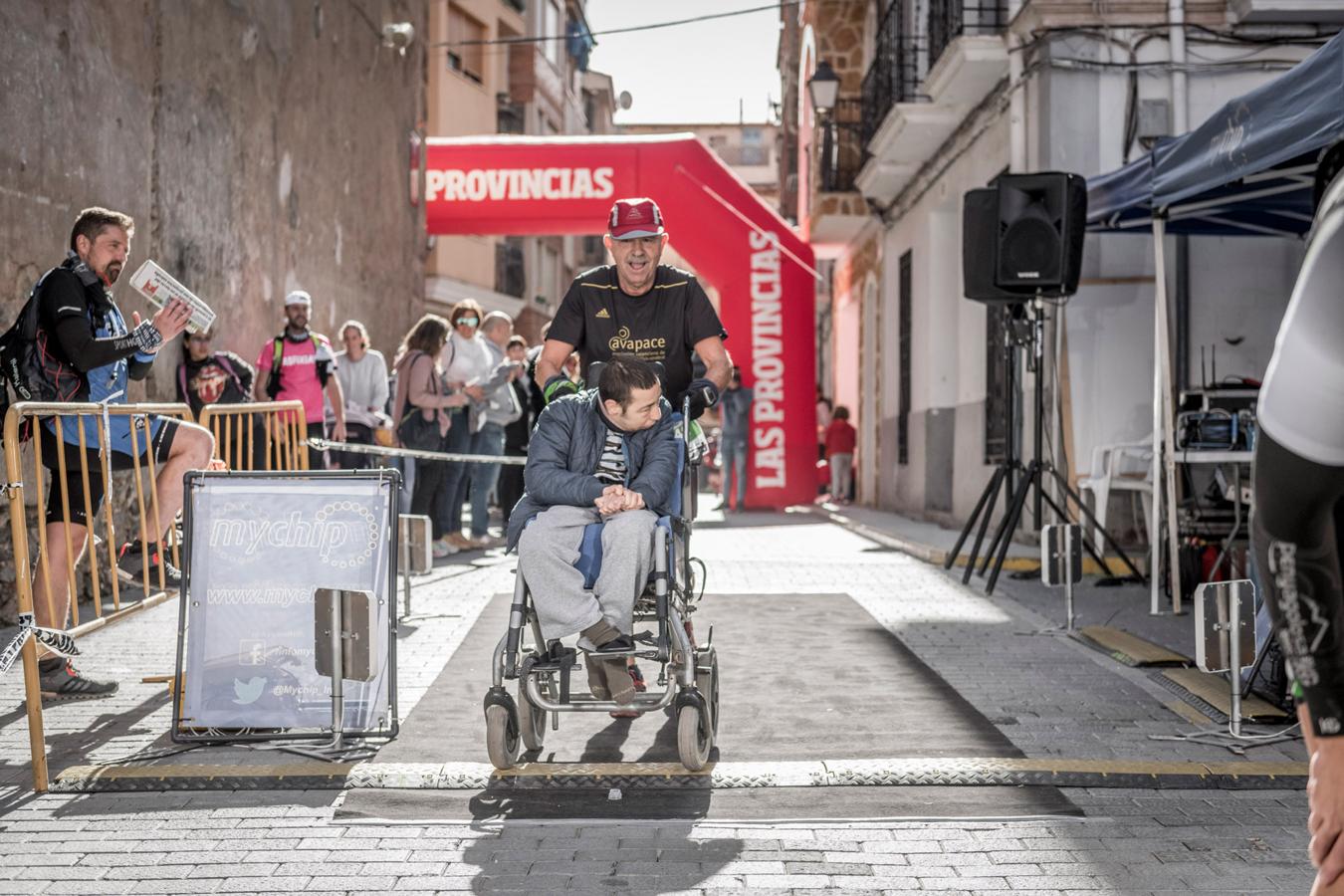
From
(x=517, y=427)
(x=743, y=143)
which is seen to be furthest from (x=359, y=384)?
(x=743, y=143)

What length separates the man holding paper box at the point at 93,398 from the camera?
19.8ft

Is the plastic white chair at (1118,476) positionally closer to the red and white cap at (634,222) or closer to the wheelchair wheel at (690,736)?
the red and white cap at (634,222)

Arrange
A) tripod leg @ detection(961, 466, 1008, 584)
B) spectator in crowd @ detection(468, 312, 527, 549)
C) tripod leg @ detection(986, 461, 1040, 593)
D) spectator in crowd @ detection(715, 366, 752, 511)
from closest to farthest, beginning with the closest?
tripod leg @ detection(986, 461, 1040, 593)
tripod leg @ detection(961, 466, 1008, 584)
spectator in crowd @ detection(468, 312, 527, 549)
spectator in crowd @ detection(715, 366, 752, 511)

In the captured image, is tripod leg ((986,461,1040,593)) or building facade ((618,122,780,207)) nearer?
tripod leg ((986,461,1040,593))

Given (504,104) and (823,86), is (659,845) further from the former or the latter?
(504,104)

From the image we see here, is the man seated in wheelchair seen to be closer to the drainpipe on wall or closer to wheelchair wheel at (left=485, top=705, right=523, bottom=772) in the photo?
wheelchair wheel at (left=485, top=705, right=523, bottom=772)

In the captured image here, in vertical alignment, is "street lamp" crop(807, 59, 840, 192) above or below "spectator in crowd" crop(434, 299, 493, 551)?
above

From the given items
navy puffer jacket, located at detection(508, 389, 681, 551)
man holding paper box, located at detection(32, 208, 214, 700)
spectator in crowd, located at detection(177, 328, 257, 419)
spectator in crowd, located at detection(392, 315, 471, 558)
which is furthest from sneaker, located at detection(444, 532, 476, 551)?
navy puffer jacket, located at detection(508, 389, 681, 551)

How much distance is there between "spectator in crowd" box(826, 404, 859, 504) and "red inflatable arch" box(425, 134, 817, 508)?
4.63 m

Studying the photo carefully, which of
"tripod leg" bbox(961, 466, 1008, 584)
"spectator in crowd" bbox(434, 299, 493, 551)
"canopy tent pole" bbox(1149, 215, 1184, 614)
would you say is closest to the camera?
"canopy tent pole" bbox(1149, 215, 1184, 614)

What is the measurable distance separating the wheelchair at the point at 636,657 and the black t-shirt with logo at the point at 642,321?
94cm

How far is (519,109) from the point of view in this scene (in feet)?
129

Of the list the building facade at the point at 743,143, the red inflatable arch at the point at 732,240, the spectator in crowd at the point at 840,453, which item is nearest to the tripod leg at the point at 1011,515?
the red inflatable arch at the point at 732,240

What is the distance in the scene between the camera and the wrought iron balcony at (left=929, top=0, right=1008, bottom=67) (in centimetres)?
1497
